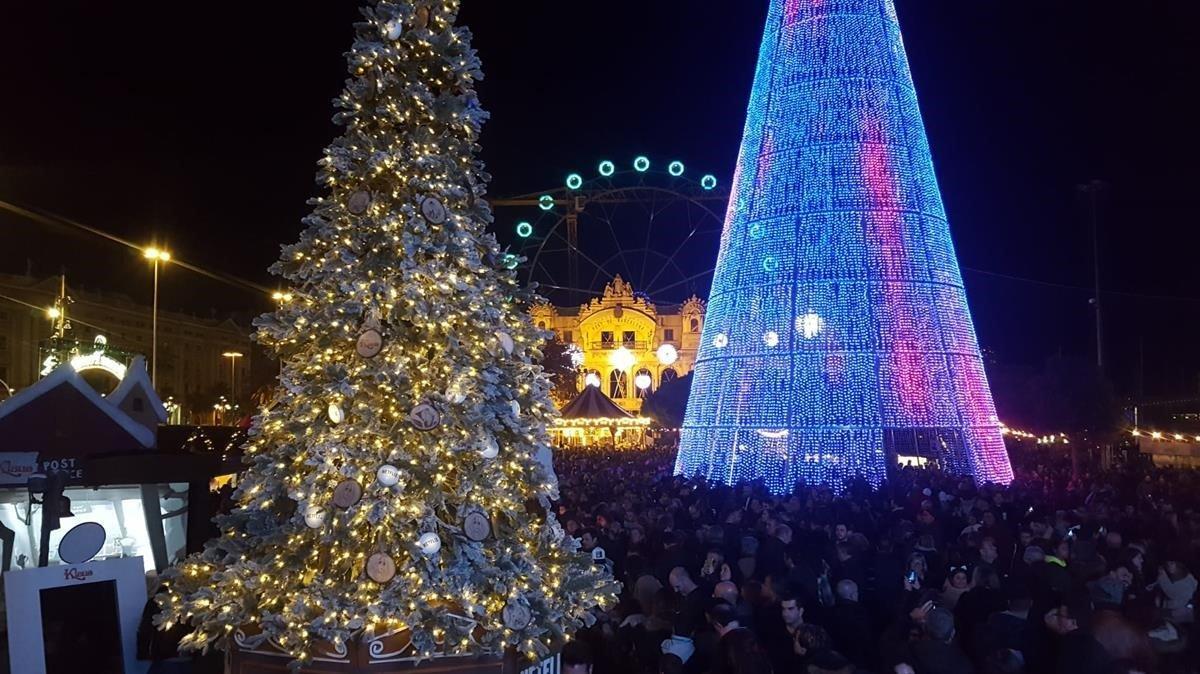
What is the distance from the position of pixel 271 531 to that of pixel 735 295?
12.4 m

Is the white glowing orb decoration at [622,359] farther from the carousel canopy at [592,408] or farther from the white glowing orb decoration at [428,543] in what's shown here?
the white glowing orb decoration at [428,543]

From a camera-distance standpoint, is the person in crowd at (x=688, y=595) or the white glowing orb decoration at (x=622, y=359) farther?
the white glowing orb decoration at (x=622, y=359)

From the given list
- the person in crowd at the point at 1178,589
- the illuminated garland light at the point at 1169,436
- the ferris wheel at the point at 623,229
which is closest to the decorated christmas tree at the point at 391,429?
the person in crowd at the point at 1178,589

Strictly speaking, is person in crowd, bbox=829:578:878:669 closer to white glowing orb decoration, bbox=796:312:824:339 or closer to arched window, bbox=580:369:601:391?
white glowing orb decoration, bbox=796:312:824:339

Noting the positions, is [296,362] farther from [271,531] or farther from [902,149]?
[902,149]

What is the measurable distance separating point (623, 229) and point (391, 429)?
238 ft

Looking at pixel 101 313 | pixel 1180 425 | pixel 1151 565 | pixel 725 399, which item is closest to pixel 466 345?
pixel 1151 565

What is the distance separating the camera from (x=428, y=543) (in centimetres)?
572

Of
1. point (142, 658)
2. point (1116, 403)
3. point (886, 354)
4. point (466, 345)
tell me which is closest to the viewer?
point (466, 345)

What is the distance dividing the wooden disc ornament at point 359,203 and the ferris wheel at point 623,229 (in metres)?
51.1

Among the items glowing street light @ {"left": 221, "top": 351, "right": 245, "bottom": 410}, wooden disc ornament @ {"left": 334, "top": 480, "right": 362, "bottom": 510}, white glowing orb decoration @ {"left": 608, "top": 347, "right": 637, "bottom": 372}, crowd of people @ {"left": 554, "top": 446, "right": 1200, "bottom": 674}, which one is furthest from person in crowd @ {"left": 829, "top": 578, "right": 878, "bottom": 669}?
white glowing orb decoration @ {"left": 608, "top": 347, "right": 637, "bottom": 372}

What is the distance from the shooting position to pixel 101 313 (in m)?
61.8

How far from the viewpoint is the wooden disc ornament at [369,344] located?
5.84 m

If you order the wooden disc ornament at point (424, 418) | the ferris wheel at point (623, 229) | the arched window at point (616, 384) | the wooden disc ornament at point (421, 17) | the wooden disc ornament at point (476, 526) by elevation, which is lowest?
the wooden disc ornament at point (476, 526)
